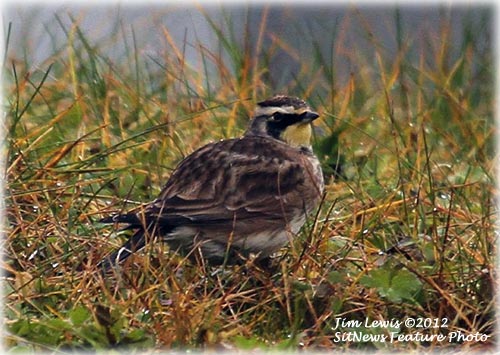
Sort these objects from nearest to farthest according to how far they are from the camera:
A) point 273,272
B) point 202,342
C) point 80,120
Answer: point 202,342 < point 273,272 < point 80,120

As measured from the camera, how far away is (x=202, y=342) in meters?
3.91

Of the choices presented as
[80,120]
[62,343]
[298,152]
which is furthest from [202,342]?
[80,120]

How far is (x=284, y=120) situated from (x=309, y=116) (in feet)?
0.53

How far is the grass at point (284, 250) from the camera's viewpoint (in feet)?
13.8

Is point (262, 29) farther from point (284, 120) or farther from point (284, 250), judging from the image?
point (284, 250)

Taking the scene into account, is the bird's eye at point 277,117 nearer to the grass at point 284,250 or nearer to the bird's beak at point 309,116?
the bird's beak at point 309,116

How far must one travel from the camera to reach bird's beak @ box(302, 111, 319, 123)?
17.5 feet

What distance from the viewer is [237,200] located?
4.93 m

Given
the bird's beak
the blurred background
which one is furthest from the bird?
the blurred background

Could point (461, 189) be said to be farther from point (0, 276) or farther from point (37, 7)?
point (37, 7)

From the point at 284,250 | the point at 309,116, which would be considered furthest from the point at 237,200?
the point at 309,116

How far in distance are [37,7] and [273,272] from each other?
108 inches

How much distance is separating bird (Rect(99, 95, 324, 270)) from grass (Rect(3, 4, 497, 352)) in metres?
0.09

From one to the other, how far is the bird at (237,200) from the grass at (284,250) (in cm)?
9
